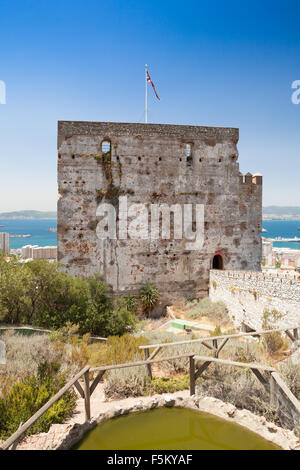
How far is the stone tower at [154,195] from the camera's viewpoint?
17875 mm

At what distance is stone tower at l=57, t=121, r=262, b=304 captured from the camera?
1788 centimetres

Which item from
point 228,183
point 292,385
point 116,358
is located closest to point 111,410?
point 116,358

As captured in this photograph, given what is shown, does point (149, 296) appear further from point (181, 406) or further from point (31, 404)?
point (31, 404)

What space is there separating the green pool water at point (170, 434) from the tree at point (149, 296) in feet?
42.9

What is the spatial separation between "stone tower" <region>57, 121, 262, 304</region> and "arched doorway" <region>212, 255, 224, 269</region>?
8cm

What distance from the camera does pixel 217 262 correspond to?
20859 millimetres

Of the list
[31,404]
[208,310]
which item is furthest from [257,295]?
[31,404]

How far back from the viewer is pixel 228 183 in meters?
19.8

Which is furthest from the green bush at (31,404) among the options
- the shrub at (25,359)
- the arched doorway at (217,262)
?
the arched doorway at (217,262)

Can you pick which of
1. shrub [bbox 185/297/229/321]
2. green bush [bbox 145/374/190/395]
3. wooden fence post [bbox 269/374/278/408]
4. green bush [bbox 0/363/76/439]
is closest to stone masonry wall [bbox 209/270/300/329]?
shrub [bbox 185/297/229/321]

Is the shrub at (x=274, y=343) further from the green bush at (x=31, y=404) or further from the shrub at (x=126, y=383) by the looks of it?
the green bush at (x=31, y=404)

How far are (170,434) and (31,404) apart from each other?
2.46 meters

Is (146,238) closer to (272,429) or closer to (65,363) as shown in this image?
(65,363)

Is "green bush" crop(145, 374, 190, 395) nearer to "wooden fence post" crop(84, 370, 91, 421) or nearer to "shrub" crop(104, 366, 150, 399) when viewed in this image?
"shrub" crop(104, 366, 150, 399)
